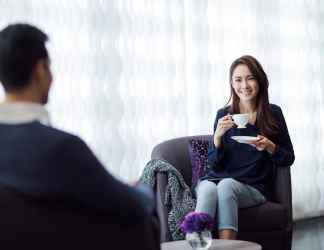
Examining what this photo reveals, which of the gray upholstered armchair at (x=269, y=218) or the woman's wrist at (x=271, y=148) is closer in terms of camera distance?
the gray upholstered armchair at (x=269, y=218)

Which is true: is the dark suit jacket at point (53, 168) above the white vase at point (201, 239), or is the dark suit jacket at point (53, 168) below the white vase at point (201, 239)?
above

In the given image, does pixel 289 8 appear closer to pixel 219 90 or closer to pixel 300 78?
pixel 300 78

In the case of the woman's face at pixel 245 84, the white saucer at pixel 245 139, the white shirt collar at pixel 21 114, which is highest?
the woman's face at pixel 245 84

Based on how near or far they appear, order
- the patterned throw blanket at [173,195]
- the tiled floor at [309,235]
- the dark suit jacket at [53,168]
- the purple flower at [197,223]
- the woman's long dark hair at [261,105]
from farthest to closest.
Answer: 1. the tiled floor at [309,235]
2. the woman's long dark hair at [261,105]
3. the patterned throw blanket at [173,195]
4. the purple flower at [197,223]
5. the dark suit jacket at [53,168]

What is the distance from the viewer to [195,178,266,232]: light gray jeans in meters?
3.02

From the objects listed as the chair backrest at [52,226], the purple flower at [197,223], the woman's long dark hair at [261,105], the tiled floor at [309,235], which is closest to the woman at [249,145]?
the woman's long dark hair at [261,105]

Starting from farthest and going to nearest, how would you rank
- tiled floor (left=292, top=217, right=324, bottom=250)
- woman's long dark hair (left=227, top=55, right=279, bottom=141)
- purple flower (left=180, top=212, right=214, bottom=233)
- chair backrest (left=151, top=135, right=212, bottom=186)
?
tiled floor (left=292, top=217, right=324, bottom=250)
chair backrest (left=151, top=135, right=212, bottom=186)
woman's long dark hair (left=227, top=55, right=279, bottom=141)
purple flower (left=180, top=212, right=214, bottom=233)

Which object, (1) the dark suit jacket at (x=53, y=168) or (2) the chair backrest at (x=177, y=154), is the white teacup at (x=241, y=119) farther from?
(1) the dark suit jacket at (x=53, y=168)

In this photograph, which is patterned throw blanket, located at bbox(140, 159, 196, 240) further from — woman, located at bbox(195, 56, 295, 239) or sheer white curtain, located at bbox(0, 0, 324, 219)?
sheer white curtain, located at bbox(0, 0, 324, 219)

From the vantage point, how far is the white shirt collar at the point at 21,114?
4.66 feet

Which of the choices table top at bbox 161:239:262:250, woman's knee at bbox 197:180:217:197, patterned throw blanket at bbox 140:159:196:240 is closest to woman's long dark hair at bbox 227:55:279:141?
woman's knee at bbox 197:180:217:197

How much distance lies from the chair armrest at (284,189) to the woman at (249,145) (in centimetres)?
5

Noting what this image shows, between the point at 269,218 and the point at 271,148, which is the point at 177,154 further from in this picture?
the point at 269,218

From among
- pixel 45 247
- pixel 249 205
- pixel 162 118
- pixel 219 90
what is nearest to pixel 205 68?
pixel 219 90
